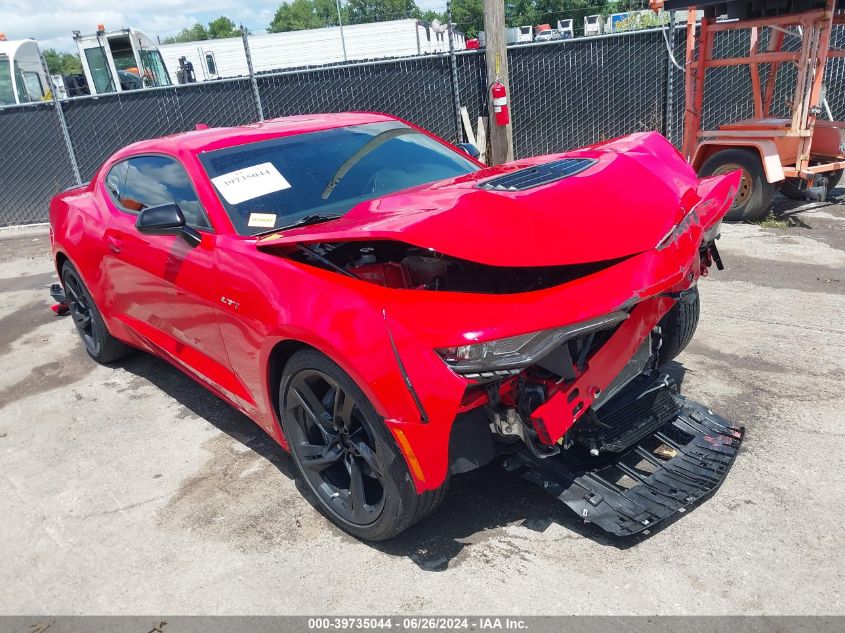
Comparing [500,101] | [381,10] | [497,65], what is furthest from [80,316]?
[381,10]

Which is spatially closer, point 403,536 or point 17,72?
point 403,536

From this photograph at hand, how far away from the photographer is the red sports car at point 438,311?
2.33 metres

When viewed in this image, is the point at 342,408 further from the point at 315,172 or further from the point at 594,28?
the point at 594,28

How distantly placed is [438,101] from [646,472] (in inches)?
320

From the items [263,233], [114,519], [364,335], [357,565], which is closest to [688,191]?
[364,335]

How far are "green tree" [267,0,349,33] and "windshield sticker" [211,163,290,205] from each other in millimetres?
97657

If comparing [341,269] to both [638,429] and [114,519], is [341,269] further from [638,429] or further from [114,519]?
[114,519]

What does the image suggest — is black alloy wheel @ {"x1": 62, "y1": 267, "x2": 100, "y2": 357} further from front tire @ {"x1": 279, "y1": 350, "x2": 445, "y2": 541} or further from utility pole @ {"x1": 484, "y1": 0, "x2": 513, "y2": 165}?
utility pole @ {"x1": 484, "y1": 0, "x2": 513, "y2": 165}

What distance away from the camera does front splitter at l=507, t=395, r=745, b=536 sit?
2.60m

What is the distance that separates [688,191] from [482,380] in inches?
57.2

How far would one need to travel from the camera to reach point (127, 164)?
4.25m

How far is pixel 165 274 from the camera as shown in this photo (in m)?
3.52

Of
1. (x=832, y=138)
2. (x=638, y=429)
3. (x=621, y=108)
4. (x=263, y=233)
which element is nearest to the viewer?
(x=638, y=429)

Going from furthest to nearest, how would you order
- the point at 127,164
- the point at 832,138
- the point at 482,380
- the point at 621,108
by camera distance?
the point at 621,108
the point at 832,138
the point at 127,164
the point at 482,380
